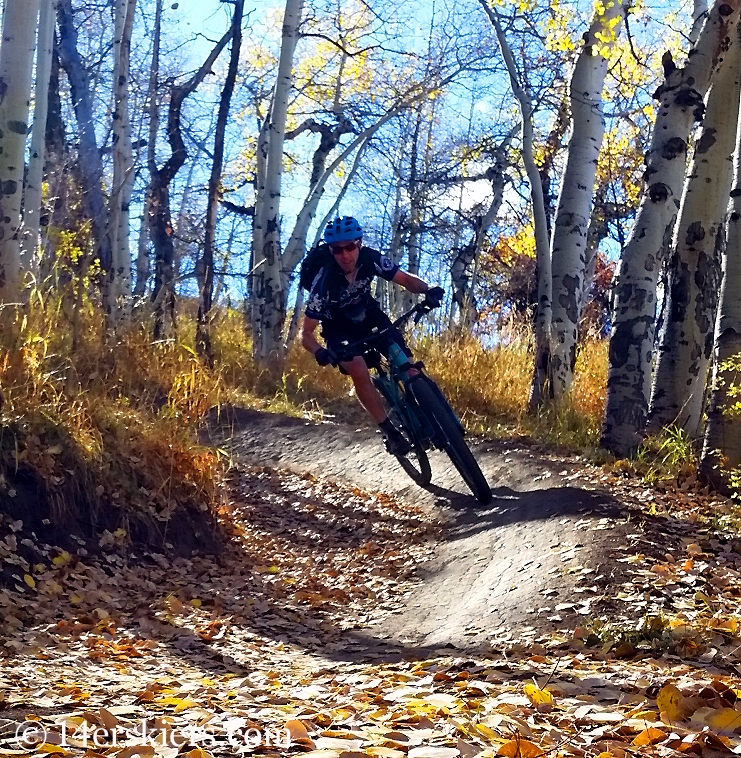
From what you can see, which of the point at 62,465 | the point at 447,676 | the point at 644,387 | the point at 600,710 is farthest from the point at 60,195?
the point at 600,710

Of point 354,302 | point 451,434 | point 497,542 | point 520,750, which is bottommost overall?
point 497,542

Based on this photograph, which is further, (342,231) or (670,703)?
(342,231)

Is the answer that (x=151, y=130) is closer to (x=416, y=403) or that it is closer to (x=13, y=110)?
(x=13, y=110)

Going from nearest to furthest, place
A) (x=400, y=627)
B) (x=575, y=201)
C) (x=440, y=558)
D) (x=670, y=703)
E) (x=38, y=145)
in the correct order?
1. (x=670, y=703)
2. (x=400, y=627)
3. (x=440, y=558)
4. (x=575, y=201)
5. (x=38, y=145)

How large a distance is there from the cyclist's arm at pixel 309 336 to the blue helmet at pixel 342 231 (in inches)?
24.8

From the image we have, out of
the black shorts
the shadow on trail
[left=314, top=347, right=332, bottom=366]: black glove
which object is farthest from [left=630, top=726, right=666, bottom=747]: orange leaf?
the black shorts

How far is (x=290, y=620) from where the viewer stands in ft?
15.2

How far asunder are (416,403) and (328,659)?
2.79 metres

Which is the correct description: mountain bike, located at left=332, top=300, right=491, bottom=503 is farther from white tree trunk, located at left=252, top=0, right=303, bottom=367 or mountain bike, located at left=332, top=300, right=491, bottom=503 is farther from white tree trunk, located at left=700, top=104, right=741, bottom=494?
white tree trunk, located at left=252, top=0, right=303, bottom=367

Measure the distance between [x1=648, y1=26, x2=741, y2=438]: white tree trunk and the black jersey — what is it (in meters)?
2.26

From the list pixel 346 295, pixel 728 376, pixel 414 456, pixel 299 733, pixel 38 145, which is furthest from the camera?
pixel 38 145

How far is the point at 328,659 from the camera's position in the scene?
3.96 m

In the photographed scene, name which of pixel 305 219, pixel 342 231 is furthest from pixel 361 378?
pixel 305 219

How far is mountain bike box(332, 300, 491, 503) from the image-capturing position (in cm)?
621
